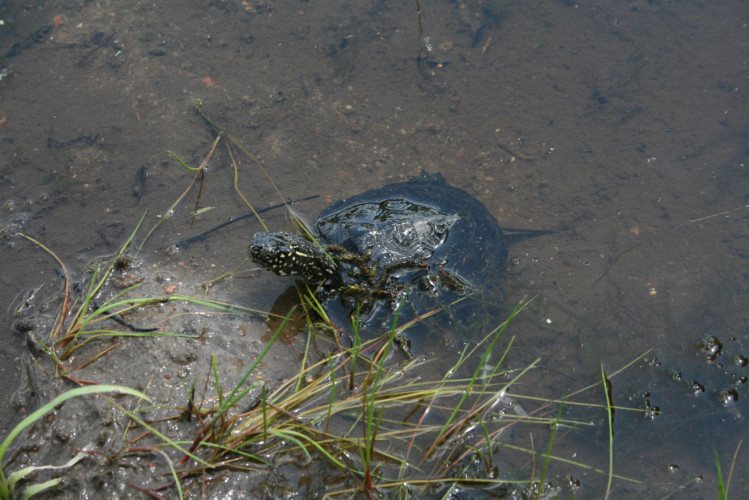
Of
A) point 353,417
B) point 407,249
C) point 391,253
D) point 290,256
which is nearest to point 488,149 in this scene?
point 407,249

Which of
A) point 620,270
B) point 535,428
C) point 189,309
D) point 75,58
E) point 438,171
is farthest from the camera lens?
point 75,58

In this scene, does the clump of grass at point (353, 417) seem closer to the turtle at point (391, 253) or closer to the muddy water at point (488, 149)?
the turtle at point (391, 253)

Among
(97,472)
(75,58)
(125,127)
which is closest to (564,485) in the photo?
(97,472)

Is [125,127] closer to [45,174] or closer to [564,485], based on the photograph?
[45,174]

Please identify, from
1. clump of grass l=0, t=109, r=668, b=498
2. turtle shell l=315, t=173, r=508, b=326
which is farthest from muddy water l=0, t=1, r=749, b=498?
clump of grass l=0, t=109, r=668, b=498

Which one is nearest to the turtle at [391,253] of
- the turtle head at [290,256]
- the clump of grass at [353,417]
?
the turtle head at [290,256]

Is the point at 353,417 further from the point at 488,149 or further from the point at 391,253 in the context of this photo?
the point at 488,149

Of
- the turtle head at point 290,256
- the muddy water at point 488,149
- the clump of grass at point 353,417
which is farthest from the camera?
the muddy water at point 488,149
